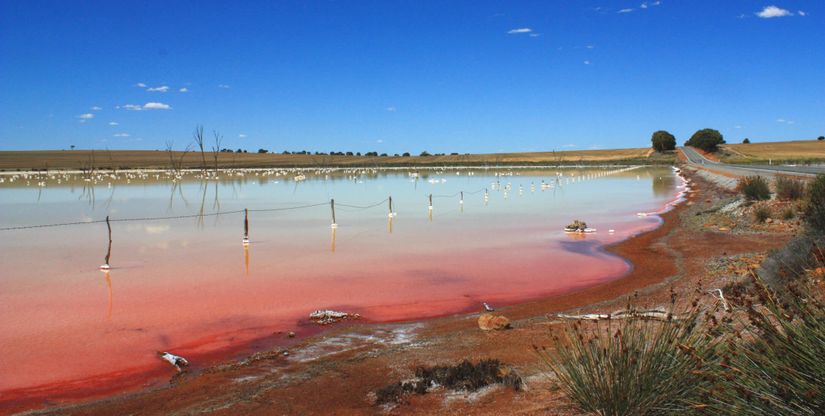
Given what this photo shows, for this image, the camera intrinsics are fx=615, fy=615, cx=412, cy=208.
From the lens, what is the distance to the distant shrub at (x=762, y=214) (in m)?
15.7

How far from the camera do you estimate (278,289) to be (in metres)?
10.6

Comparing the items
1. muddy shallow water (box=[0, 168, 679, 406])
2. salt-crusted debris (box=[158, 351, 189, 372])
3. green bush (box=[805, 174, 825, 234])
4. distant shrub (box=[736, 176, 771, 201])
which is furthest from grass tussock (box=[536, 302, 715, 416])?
distant shrub (box=[736, 176, 771, 201])

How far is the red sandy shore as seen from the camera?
16.8ft

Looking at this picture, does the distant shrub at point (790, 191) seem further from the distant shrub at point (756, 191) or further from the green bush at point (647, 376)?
the green bush at point (647, 376)

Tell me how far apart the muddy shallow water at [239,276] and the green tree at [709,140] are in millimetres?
85666

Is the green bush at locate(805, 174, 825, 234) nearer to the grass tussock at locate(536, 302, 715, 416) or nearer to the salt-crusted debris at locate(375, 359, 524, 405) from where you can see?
the salt-crusted debris at locate(375, 359, 524, 405)

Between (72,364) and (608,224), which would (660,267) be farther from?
(72,364)

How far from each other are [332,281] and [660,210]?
56.3ft

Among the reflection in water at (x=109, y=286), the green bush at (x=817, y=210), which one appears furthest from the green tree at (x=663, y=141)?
the reflection in water at (x=109, y=286)

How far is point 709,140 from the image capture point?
326 feet

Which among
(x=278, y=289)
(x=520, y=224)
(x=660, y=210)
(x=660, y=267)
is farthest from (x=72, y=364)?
(x=660, y=210)

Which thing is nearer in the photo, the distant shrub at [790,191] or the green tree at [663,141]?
the distant shrub at [790,191]

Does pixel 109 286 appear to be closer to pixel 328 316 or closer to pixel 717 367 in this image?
pixel 328 316

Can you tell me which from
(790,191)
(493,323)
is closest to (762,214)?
(790,191)
